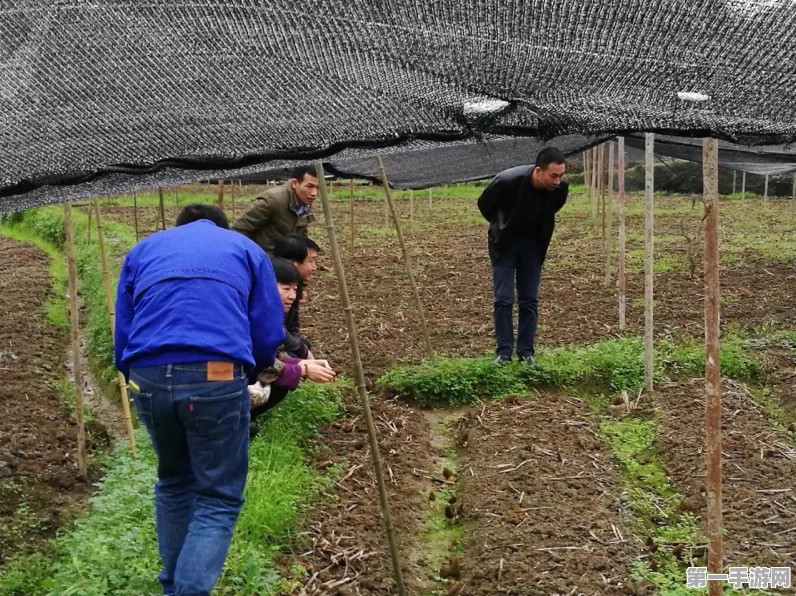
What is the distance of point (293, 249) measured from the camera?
4355 millimetres

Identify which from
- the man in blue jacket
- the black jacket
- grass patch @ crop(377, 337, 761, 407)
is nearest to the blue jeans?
the man in blue jacket

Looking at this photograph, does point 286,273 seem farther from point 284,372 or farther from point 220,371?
point 220,371

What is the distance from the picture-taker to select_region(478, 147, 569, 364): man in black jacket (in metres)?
5.98

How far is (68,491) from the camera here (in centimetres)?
496

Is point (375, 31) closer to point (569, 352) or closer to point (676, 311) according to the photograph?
point (569, 352)

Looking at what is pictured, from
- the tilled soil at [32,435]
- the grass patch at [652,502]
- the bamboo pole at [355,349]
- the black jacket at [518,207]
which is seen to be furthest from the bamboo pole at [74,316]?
the grass patch at [652,502]

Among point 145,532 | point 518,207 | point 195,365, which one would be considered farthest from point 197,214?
point 518,207

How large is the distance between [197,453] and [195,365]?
0.30 meters

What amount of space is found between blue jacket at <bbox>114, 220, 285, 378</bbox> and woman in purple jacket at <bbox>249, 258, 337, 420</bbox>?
0.42 metres

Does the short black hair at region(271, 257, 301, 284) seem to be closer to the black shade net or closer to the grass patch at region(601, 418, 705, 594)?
the black shade net

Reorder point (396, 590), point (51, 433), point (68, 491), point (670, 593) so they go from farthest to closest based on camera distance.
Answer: point (51, 433), point (68, 491), point (396, 590), point (670, 593)

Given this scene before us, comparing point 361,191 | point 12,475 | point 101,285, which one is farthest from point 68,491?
point 361,191

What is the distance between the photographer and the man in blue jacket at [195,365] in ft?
9.12

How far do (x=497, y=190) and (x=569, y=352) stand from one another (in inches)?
60.5
